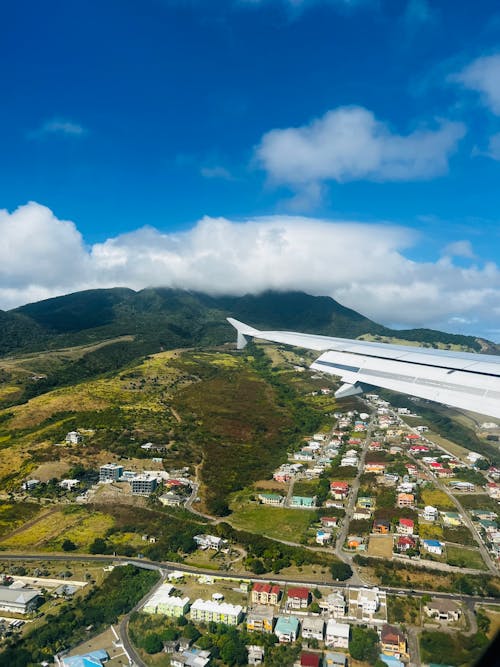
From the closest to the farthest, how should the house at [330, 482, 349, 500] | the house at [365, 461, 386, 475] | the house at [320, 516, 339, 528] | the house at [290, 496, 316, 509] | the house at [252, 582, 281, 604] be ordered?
the house at [252, 582, 281, 604] < the house at [320, 516, 339, 528] < the house at [290, 496, 316, 509] < the house at [330, 482, 349, 500] < the house at [365, 461, 386, 475]

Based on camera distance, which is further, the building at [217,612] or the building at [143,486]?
the building at [143,486]

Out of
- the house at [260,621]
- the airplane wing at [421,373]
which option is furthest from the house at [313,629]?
the airplane wing at [421,373]

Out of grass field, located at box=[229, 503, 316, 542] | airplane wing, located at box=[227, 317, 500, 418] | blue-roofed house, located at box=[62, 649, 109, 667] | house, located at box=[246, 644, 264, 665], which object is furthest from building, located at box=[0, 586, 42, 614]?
airplane wing, located at box=[227, 317, 500, 418]

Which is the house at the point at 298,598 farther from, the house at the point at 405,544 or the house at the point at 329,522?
the house at the point at 329,522

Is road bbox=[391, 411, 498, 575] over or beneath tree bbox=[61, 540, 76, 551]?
over

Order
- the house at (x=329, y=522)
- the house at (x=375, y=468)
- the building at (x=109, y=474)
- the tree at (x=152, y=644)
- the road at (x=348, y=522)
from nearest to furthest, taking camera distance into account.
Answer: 1. the tree at (x=152, y=644)
2. the road at (x=348, y=522)
3. the house at (x=329, y=522)
4. the building at (x=109, y=474)
5. the house at (x=375, y=468)

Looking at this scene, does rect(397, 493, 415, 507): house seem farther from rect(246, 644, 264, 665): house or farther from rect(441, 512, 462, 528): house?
rect(246, 644, 264, 665): house

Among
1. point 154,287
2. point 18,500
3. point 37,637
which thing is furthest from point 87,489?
point 154,287

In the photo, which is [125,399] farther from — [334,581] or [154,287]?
[154,287]
